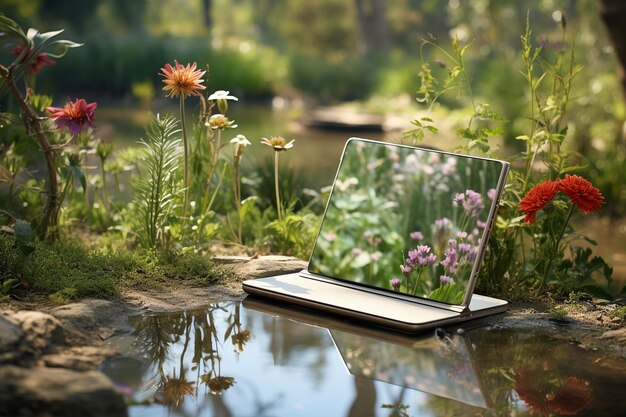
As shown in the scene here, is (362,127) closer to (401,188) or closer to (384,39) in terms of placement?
(401,188)

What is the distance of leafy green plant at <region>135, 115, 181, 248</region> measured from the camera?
362cm

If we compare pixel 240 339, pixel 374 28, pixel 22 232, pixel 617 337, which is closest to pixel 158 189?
pixel 22 232

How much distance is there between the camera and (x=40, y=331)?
8.05ft

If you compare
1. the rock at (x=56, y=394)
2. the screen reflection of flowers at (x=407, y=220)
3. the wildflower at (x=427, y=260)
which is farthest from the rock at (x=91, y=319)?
the wildflower at (x=427, y=260)

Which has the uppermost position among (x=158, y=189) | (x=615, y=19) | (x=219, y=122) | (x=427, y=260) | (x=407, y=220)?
(x=615, y=19)

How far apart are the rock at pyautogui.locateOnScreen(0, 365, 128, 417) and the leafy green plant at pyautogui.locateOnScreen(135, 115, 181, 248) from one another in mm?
1457

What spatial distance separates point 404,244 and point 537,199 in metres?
0.59

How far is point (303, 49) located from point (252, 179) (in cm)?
2351

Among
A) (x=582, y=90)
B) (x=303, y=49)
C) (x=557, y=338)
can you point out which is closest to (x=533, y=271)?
(x=557, y=338)

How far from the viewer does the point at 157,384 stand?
2.39 meters

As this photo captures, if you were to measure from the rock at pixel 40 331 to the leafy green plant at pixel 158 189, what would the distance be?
109 centimetres

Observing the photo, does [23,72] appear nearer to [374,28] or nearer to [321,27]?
[374,28]

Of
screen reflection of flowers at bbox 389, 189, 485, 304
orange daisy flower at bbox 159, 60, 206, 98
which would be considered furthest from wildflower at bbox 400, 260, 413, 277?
orange daisy flower at bbox 159, 60, 206, 98

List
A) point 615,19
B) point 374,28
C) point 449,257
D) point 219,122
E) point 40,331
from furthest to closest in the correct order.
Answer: point 374,28
point 615,19
point 219,122
point 449,257
point 40,331
